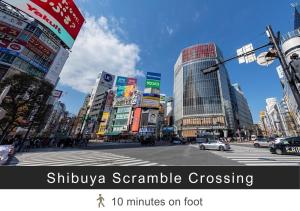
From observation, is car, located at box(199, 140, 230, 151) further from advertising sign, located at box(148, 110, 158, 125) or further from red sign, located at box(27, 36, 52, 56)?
advertising sign, located at box(148, 110, 158, 125)

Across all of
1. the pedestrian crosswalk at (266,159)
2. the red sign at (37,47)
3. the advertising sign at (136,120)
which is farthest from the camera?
the advertising sign at (136,120)

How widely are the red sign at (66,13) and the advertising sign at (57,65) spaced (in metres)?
5.49

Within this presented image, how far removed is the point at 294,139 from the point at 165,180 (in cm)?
1574

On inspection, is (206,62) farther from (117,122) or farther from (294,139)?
(294,139)

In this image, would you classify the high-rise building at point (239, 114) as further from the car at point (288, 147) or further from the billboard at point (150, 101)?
the car at point (288, 147)

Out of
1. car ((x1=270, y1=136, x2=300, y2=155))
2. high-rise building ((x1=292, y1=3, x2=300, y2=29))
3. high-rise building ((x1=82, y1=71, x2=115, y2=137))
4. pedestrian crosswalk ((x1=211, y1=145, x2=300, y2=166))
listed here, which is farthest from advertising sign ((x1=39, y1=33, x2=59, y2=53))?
high-rise building ((x1=292, y1=3, x2=300, y2=29))

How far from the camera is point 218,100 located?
74.9 meters

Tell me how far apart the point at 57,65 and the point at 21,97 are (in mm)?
19410

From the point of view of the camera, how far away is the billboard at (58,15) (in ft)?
85.1

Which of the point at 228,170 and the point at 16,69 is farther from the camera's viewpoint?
the point at 16,69

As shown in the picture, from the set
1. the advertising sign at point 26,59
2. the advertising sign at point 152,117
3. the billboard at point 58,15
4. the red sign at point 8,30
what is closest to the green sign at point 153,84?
the advertising sign at point 152,117

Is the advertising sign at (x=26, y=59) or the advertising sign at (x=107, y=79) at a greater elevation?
the advertising sign at (x=107, y=79)

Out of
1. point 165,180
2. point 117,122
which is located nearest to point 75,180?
point 165,180

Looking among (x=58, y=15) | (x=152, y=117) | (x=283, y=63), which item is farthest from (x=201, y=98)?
(x=283, y=63)
